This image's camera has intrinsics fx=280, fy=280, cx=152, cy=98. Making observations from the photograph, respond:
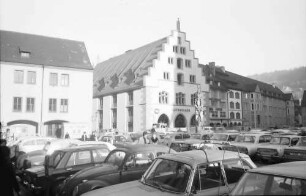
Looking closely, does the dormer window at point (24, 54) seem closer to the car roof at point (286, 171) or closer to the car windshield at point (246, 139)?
the car windshield at point (246, 139)

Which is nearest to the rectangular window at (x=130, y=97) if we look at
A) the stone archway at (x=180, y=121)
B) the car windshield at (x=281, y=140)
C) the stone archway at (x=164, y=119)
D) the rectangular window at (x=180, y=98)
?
the stone archway at (x=164, y=119)

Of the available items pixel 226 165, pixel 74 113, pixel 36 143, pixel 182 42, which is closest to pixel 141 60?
pixel 182 42

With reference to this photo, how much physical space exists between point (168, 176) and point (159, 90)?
3811 centimetres

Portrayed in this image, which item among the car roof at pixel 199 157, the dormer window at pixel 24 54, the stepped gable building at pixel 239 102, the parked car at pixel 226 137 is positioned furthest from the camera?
the stepped gable building at pixel 239 102

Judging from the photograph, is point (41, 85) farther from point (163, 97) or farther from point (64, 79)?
point (163, 97)

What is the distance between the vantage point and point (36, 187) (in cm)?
889

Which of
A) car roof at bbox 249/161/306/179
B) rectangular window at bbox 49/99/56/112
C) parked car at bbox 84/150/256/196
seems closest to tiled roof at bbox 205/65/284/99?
rectangular window at bbox 49/99/56/112

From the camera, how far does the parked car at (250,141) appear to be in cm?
1609

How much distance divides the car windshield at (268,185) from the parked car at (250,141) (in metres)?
12.5

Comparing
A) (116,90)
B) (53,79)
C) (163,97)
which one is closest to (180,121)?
(163,97)

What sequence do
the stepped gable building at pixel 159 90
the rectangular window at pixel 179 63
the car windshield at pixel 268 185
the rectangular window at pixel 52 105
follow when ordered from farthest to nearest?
the rectangular window at pixel 179 63, the stepped gable building at pixel 159 90, the rectangular window at pixel 52 105, the car windshield at pixel 268 185

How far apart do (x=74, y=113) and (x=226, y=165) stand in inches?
1212

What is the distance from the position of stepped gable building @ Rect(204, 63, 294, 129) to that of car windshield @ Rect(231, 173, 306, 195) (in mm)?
47869

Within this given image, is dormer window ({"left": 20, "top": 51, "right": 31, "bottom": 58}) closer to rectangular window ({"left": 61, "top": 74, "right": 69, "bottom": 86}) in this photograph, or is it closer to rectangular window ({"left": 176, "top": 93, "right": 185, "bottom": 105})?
rectangular window ({"left": 61, "top": 74, "right": 69, "bottom": 86})
